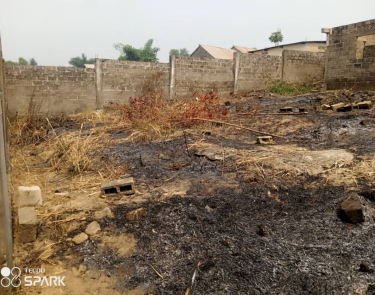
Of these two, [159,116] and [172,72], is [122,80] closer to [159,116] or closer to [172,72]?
[172,72]

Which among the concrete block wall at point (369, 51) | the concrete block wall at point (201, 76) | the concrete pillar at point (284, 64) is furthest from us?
the concrete pillar at point (284, 64)

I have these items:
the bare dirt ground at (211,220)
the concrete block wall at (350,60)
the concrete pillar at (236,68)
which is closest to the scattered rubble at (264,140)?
the bare dirt ground at (211,220)

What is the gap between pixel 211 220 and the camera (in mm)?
2969

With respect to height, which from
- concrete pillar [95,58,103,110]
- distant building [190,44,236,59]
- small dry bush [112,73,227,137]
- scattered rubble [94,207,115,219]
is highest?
distant building [190,44,236,59]

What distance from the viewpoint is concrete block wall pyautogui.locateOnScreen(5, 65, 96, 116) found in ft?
27.9

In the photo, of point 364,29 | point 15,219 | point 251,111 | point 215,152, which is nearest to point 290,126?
point 251,111

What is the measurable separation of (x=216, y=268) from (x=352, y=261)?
3.83ft

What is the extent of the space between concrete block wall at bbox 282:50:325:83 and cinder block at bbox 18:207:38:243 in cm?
1288

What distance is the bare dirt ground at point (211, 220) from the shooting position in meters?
2.21

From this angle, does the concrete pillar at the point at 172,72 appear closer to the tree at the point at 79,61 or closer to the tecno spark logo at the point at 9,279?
the tecno spark logo at the point at 9,279

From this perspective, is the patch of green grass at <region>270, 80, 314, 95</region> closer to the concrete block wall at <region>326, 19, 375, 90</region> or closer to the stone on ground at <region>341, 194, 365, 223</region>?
the concrete block wall at <region>326, 19, 375, 90</region>

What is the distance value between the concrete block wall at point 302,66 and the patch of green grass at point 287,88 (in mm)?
312

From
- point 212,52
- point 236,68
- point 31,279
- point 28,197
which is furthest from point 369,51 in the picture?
point 212,52

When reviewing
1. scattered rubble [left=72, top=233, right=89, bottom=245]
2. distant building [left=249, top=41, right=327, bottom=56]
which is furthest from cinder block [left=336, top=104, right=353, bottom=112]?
distant building [left=249, top=41, right=327, bottom=56]
